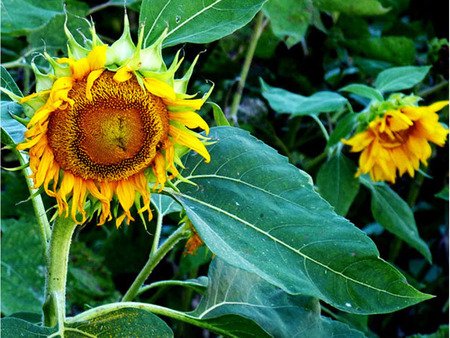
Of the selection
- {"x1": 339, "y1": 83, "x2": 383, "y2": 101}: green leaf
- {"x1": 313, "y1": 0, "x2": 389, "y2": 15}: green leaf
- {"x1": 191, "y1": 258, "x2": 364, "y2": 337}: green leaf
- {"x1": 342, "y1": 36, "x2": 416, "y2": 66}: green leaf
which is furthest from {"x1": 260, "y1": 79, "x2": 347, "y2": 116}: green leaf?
{"x1": 191, "y1": 258, "x2": 364, "y2": 337}: green leaf

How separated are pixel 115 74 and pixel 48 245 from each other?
0.19m

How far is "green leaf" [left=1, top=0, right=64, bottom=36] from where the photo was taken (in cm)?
87

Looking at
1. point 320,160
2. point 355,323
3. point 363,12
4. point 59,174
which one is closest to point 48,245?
point 59,174

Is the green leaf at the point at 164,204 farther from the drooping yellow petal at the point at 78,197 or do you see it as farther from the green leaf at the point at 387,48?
the green leaf at the point at 387,48

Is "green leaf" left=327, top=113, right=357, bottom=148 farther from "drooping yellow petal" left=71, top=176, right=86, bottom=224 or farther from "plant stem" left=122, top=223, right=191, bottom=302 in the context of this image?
"drooping yellow petal" left=71, top=176, right=86, bottom=224

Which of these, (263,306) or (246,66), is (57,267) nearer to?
(263,306)

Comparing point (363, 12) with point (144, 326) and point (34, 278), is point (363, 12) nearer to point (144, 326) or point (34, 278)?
point (34, 278)

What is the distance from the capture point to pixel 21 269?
1.03m

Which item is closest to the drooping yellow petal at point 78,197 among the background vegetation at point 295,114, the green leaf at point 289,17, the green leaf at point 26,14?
the green leaf at point 26,14

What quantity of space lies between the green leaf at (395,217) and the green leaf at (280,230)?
2.34 feet

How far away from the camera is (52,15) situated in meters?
0.91

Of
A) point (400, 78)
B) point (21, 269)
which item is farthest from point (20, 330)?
point (400, 78)

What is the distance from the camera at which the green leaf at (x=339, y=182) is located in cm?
125

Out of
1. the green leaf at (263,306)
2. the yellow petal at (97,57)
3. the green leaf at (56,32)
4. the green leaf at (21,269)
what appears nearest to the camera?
the yellow petal at (97,57)
